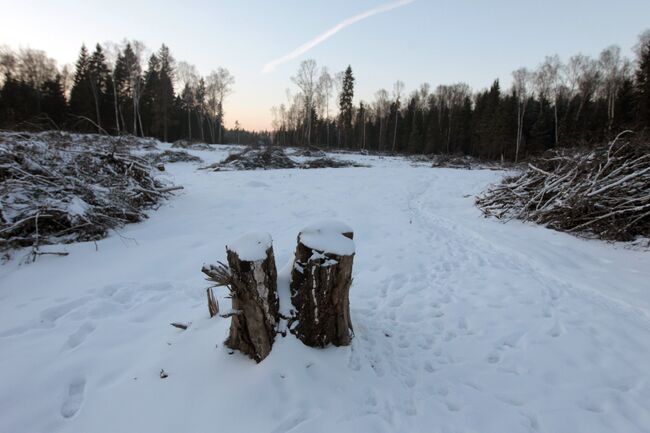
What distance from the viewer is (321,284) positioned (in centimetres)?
236

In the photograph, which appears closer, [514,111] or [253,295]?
[253,295]

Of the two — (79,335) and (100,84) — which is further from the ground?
(100,84)

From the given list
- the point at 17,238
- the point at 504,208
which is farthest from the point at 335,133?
the point at 17,238

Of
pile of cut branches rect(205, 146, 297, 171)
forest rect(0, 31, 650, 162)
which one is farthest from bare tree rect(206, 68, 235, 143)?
pile of cut branches rect(205, 146, 297, 171)

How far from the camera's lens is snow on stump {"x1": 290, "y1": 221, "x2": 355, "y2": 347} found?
2.33m

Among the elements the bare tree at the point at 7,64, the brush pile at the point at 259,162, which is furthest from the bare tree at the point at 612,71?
the bare tree at the point at 7,64

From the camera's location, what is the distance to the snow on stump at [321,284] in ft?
7.64

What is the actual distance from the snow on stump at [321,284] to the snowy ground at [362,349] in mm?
137

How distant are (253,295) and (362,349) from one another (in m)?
1.13

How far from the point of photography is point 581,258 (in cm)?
525

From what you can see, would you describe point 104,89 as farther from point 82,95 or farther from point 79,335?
point 79,335

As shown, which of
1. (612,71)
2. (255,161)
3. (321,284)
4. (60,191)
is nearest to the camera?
(321,284)

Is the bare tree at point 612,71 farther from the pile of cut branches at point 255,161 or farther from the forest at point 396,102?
the pile of cut branches at point 255,161

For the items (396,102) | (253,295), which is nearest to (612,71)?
(396,102)
